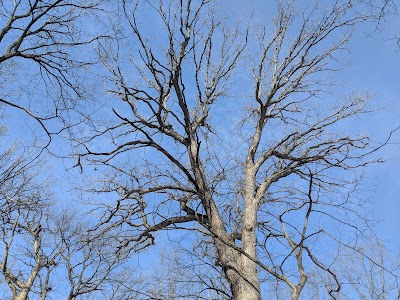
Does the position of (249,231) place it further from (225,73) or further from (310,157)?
(225,73)

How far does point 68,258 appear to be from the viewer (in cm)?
1403

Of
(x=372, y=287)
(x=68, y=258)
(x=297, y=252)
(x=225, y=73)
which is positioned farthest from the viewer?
(x=372, y=287)

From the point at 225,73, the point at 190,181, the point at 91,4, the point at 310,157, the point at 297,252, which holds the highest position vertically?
the point at 225,73

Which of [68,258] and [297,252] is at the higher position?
[68,258]

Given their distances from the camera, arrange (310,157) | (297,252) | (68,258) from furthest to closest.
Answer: (68,258)
(310,157)
(297,252)

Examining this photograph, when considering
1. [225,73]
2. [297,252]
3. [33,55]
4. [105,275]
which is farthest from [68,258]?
[297,252]

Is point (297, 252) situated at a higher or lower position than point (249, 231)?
lower

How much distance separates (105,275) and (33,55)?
10791mm

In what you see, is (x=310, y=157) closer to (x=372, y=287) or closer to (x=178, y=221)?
(x=178, y=221)

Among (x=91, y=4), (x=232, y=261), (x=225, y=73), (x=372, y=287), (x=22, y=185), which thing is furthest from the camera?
(x=372, y=287)

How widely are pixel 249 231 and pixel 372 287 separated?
12861mm

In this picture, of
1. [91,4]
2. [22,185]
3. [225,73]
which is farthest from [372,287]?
[91,4]

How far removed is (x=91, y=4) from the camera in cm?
524

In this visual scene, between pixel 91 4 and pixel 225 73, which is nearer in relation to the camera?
pixel 91 4
